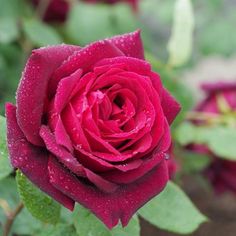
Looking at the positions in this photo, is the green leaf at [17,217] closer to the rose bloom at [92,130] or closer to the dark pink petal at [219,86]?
the rose bloom at [92,130]

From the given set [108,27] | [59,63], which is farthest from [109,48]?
[108,27]

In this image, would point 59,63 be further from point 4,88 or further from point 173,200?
point 4,88

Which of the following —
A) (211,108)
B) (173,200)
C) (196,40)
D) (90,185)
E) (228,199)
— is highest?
(90,185)

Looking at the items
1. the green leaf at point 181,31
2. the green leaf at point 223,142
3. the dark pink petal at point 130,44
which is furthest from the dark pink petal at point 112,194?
the green leaf at point 223,142

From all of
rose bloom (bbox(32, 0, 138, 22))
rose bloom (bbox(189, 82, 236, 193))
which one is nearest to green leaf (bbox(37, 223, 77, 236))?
rose bloom (bbox(189, 82, 236, 193))

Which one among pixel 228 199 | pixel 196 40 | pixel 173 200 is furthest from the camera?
pixel 196 40

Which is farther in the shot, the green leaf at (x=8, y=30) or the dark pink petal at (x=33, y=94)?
the green leaf at (x=8, y=30)

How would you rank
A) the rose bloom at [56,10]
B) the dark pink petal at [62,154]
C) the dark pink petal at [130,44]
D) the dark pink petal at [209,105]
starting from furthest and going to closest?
1. the rose bloom at [56,10]
2. the dark pink petal at [209,105]
3. the dark pink petal at [130,44]
4. the dark pink petal at [62,154]

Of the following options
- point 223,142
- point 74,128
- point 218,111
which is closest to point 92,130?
point 74,128
